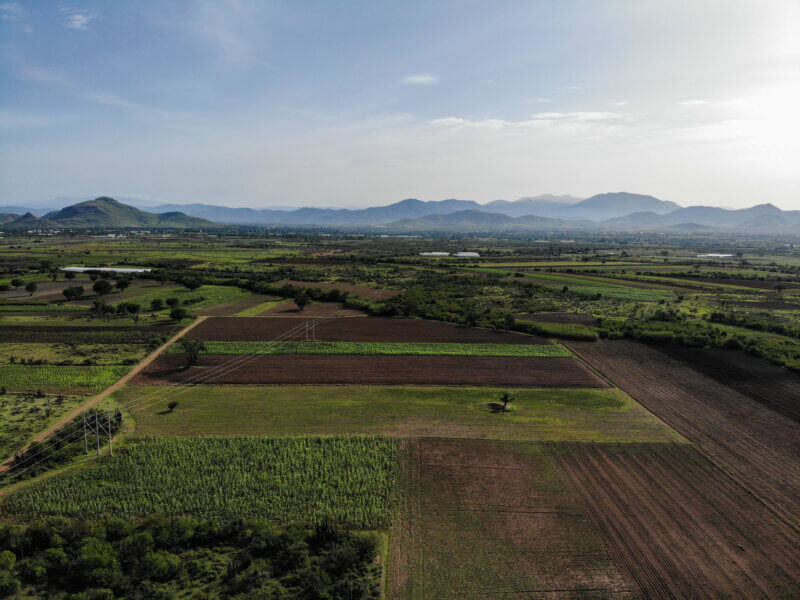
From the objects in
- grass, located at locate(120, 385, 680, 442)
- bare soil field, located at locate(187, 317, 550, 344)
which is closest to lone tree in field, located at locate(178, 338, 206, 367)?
grass, located at locate(120, 385, 680, 442)

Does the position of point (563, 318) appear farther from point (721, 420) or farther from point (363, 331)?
point (363, 331)

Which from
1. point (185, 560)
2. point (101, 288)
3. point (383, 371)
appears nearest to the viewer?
point (185, 560)

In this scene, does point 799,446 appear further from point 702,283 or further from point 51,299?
point 51,299

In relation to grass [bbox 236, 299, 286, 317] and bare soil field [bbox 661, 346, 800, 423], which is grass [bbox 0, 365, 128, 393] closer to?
grass [bbox 236, 299, 286, 317]

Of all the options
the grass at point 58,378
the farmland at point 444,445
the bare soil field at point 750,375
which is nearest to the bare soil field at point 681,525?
the farmland at point 444,445

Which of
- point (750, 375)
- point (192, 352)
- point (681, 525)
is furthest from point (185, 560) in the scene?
point (750, 375)

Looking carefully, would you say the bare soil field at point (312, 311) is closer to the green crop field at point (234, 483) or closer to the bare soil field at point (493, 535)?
the green crop field at point (234, 483)
